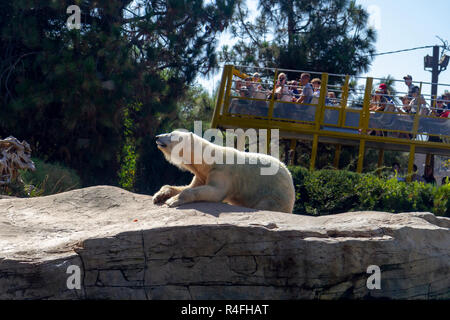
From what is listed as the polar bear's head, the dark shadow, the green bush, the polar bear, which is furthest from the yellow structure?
the dark shadow

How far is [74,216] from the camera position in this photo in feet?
19.8

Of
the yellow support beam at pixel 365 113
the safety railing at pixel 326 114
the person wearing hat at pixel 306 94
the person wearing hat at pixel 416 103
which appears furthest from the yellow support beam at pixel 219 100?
the person wearing hat at pixel 416 103

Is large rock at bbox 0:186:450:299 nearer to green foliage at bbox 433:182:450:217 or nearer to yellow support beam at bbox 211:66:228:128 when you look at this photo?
green foliage at bbox 433:182:450:217

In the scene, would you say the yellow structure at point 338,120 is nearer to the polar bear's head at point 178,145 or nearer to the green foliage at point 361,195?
the green foliage at point 361,195

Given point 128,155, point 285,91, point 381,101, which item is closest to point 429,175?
point 381,101

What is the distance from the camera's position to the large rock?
4.68m

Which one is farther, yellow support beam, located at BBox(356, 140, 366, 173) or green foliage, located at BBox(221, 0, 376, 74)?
green foliage, located at BBox(221, 0, 376, 74)

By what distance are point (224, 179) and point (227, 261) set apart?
1.45m

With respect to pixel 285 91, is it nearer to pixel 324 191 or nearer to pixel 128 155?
pixel 324 191

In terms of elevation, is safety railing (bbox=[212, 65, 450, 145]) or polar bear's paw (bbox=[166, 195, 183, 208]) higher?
safety railing (bbox=[212, 65, 450, 145])

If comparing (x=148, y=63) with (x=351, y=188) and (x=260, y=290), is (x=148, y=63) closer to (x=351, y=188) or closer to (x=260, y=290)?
(x=351, y=188)
